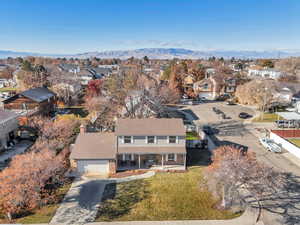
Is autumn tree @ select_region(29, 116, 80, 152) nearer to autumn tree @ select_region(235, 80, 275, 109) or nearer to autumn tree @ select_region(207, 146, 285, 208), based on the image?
autumn tree @ select_region(207, 146, 285, 208)

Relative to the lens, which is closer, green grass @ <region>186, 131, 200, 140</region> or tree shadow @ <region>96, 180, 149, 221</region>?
tree shadow @ <region>96, 180, 149, 221</region>

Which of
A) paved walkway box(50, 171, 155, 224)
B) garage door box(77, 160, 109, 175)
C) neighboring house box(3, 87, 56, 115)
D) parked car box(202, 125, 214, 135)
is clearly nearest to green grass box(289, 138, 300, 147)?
parked car box(202, 125, 214, 135)

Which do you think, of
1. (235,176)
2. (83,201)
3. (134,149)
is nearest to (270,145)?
(235,176)

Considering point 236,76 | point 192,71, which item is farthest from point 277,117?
point 192,71

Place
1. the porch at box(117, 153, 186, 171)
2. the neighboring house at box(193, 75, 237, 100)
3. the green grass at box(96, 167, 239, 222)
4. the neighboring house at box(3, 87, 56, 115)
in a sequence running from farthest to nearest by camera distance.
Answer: the neighboring house at box(193, 75, 237, 100) < the neighboring house at box(3, 87, 56, 115) < the porch at box(117, 153, 186, 171) < the green grass at box(96, 167, 239, 222)

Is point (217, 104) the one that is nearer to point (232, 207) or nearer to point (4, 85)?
point (232, 207)

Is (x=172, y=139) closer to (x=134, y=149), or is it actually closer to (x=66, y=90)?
(x=134, y=149)

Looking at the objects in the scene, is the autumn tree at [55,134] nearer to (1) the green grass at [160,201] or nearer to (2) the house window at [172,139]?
(1) the green grass at [160,201]
